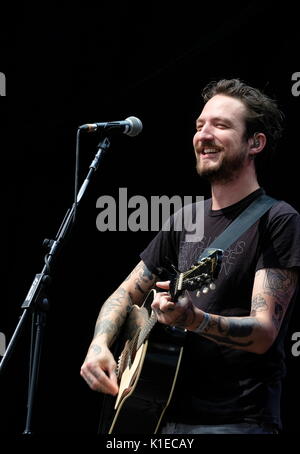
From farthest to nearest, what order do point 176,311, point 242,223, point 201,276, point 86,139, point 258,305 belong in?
point 86,139, point 242,223, point 258,305, point 201,276, point 176,311

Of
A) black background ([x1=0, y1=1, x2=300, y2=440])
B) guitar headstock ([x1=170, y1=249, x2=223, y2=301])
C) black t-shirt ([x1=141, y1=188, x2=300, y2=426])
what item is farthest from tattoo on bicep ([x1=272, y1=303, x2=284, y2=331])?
black background ([x1=0, y1=1, x2=300, y2=440])

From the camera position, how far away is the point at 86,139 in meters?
4.57

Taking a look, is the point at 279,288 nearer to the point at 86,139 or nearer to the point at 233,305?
the point at 233,305

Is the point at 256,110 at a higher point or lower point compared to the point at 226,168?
higher

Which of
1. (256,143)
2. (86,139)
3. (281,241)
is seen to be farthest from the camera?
(86,139)

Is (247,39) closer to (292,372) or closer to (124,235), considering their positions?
(124,235)

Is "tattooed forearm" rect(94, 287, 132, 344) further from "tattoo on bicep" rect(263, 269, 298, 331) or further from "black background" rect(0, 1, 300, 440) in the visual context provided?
"black background" rect(0, 1, 300, 440)

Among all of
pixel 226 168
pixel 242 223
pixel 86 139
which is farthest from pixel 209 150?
pixel 86 139

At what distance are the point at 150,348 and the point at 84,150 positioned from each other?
248 cm

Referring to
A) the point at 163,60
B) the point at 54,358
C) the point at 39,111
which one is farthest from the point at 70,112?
the point at 54,358

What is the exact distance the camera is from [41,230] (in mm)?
4379

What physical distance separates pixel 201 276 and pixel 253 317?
28cm

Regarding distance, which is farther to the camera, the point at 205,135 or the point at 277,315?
the point at 205,135

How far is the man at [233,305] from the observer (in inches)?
84.5
